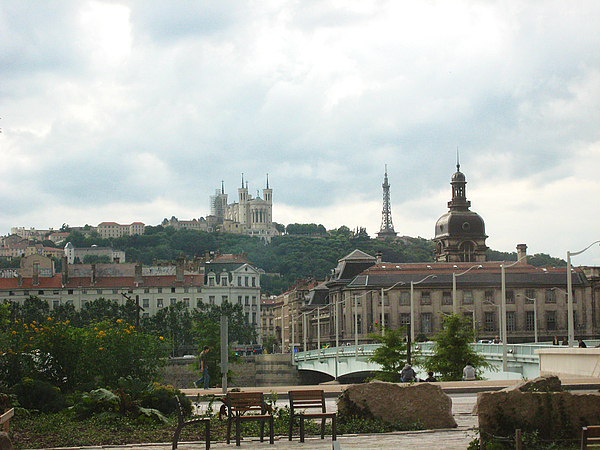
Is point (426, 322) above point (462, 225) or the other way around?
the other way around

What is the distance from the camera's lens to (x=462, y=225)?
156375 mm

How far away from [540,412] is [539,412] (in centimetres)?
2

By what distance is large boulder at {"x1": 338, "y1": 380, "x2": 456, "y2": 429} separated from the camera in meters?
17.1

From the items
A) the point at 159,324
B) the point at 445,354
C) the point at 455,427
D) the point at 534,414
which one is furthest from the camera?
the point at 159,324

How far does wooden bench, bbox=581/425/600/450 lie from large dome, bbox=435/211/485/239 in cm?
14448

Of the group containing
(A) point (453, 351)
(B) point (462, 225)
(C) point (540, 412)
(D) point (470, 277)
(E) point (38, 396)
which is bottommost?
(E) point (38, 396)

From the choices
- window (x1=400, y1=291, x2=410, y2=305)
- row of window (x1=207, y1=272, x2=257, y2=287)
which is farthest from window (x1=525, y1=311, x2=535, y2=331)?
row of window (x1=207, y1=272, x2=257, y2=287)

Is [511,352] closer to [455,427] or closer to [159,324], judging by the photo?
[455,427]

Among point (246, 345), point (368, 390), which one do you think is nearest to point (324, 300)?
point (246, 345)

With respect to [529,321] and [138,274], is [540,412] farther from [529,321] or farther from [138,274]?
[138,274]

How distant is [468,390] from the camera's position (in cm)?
2655

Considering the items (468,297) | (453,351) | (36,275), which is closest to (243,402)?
(453,351)

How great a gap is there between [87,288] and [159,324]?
2478 cm

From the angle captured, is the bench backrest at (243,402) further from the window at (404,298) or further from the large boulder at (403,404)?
the window at (404,298)
